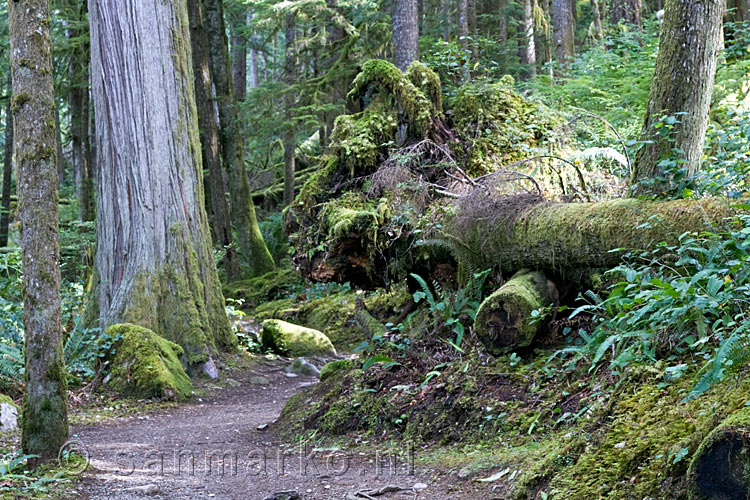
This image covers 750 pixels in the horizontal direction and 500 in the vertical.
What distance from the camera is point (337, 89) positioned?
21688 millimetres

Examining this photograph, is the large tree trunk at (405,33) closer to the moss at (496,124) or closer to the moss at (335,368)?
the moss at (496,124)

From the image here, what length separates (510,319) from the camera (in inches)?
234

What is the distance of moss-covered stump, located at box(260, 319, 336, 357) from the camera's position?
38.8 feet

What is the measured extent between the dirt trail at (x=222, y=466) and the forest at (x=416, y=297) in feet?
0.12

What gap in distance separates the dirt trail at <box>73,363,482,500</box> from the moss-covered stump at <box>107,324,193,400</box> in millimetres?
547

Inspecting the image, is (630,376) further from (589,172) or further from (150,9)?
(150,9)

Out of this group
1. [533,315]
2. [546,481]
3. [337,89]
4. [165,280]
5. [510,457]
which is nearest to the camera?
[546,481]

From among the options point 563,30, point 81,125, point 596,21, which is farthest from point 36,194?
point 596,21

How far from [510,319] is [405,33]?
372 inches

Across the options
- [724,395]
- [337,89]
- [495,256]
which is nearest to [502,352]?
[495,256]

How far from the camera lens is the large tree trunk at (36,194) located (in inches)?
183

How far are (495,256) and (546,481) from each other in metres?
3.38

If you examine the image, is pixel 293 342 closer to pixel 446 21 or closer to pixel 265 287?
pixel 265 287

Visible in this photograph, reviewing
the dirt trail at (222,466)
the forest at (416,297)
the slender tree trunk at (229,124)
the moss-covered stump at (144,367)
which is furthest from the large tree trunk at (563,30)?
the dirt trail at (222,466)
